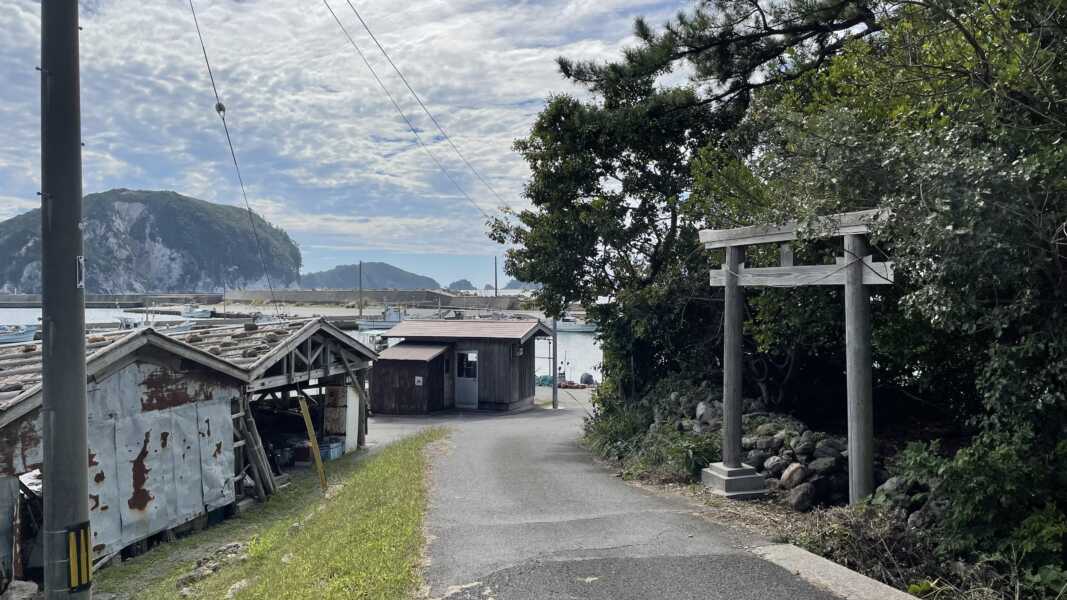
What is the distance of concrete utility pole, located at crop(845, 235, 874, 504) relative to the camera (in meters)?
7.78

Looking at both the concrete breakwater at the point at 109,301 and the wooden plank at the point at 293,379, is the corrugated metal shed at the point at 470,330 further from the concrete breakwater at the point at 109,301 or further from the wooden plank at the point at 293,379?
the concrete breakwater at the point at 109,301

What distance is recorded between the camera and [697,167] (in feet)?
40.6

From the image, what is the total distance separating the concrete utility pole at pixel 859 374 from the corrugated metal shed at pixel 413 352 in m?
20.3

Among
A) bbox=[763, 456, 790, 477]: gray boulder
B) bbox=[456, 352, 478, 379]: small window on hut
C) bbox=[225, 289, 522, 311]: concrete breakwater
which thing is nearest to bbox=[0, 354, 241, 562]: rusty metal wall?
bbox=[763, 456, 790, 477]: gray boulder

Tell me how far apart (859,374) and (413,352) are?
2149 cm

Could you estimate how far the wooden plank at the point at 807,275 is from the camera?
7.62 metres

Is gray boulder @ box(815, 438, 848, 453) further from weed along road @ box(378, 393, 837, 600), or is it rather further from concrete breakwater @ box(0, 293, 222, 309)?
concrete breakwater @ box(0, 293, 222, 309)

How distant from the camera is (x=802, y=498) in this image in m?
9.19

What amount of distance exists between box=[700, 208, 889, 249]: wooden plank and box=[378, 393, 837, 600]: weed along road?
3.28 meters

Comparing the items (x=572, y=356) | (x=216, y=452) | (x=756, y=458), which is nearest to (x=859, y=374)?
(x=756, y=458)

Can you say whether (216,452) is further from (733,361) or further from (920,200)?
(920,200)

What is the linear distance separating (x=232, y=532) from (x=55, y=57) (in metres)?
10.1

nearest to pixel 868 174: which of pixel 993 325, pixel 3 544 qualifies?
pixel 993 325

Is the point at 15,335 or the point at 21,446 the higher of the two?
the point at 15,335
